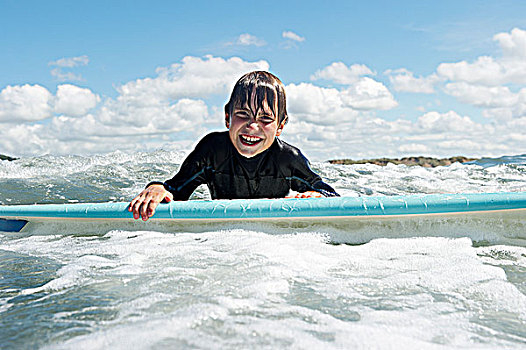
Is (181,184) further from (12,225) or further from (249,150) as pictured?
(12,225)

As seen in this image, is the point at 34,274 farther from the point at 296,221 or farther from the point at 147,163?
the point at 147,163

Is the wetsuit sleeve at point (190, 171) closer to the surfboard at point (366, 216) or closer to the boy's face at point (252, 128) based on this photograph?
the boy's face at point (252, 128)

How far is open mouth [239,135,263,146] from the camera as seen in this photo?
351cm

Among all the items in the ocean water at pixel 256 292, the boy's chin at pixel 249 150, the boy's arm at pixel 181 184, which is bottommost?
the ocean water at pixel 256 292

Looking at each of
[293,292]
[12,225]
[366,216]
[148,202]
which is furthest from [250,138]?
Answer: [12,225]

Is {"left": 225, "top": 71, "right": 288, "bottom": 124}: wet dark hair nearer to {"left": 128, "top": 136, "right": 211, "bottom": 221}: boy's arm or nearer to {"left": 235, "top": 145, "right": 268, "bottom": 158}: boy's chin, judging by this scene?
{"left": 235, "top": 145, "right": 268, "bottom": 158}: boy's chin

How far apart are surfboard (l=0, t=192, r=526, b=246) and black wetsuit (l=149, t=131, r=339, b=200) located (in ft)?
1.63

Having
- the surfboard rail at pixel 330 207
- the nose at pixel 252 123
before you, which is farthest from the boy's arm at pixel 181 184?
the nose at pixel 252 123

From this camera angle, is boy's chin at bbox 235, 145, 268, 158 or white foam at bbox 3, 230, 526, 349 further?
boy's chin at bbox 235, 145, 268, 158

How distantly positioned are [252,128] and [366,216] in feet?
3.72

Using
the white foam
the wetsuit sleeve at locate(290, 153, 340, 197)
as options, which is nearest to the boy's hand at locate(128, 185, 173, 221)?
the white foam

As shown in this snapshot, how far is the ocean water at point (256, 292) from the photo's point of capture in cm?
142

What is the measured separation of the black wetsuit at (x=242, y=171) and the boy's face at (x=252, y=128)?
0.28 ft

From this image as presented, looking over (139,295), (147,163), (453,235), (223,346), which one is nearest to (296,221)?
(453,235)
